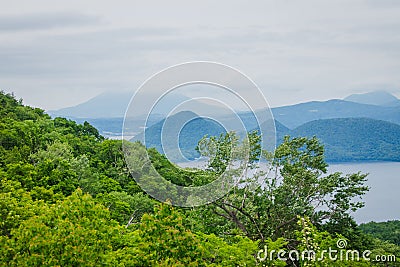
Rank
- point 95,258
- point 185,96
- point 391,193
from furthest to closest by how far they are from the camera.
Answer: point 391,193, point 185,96, point 95,258

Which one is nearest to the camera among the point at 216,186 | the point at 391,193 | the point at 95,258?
the point at 95,258

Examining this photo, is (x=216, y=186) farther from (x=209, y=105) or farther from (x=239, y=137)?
(x=209, y=105)

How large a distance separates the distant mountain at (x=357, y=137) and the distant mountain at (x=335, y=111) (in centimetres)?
1057

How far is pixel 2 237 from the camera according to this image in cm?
1209

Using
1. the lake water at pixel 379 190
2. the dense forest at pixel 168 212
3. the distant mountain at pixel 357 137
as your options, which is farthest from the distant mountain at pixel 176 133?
the distant mountain at pixel 357 137

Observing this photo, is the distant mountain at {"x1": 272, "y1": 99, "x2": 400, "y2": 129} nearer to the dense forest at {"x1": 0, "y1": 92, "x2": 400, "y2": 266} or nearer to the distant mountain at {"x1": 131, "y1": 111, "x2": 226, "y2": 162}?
the dense forest at {"x1": 0, "y1": 92, "x2": 400, "y2": 266}

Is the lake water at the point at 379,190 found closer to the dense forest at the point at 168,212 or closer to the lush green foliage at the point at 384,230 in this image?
the lush green foliage at the point at 384,230

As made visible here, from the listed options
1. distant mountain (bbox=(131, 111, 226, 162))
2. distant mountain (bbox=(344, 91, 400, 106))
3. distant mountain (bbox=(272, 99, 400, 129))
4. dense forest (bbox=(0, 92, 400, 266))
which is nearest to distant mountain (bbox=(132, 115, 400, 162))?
distant mountain (bbox=(272, 99, 400, 129))

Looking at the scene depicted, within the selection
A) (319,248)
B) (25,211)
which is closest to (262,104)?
(319,248)

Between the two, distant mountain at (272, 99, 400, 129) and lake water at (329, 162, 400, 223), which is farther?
distant mountain at (272, 99, 400, 129)

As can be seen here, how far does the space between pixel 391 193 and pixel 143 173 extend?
151ft

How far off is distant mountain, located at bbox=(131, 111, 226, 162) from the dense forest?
0.95 metres

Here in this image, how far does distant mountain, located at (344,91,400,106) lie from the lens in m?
125

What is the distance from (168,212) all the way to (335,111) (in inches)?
3718
